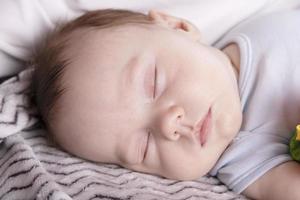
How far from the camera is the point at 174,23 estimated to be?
1131 millimetres

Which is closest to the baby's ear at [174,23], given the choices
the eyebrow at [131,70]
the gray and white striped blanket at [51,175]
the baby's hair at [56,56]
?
the baby's hair at [56,56]

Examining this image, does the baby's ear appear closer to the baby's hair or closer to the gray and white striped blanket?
the baby's hair

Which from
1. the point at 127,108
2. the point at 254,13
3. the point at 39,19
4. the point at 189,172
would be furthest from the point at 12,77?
the point at 254,13

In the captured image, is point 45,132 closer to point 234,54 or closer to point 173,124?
point 173,124

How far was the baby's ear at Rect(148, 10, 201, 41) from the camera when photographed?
3.62ft

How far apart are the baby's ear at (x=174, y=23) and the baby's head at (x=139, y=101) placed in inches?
3.2

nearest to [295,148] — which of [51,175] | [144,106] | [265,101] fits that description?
[265,101]

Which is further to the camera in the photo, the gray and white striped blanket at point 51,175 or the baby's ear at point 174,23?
the baby's ear at point 174,23

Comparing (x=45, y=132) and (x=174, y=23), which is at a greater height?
(x=174, y=23)

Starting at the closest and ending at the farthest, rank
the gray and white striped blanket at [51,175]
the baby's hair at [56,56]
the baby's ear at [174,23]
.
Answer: the gray and white striped blanket at [51,175]
the baby's hair at [56,56]
the baby's ear at [174,23]

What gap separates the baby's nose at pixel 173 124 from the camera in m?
0.92

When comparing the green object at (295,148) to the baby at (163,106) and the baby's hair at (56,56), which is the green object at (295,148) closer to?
the baby at (163,106)

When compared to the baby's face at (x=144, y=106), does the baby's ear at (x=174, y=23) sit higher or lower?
higher

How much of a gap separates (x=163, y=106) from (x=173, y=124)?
44mm
